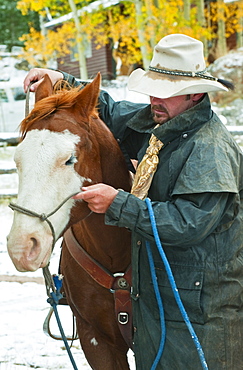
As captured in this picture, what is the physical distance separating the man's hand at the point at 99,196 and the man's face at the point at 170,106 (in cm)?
43

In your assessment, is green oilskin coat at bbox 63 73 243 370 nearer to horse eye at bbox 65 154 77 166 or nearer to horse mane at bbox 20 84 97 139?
horse eye at bbox 65 154 77 166

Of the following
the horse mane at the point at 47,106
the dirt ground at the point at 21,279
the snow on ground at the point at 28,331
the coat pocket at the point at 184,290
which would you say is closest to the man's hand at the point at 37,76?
the horse mane at the point at 47,106

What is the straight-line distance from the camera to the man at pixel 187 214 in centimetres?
197

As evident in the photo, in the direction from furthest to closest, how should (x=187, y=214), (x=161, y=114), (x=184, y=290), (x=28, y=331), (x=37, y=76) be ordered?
(x=28, y=331)
(x=37, y=76)
(x=161, y=114)
(x=184, y=290)
(x=187, y=214)

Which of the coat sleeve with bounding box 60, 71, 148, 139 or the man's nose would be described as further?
the coat sleeve with bounding box 60, 71, 148, 139

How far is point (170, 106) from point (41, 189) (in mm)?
660

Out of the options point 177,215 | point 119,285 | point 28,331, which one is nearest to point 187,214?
point 177,215

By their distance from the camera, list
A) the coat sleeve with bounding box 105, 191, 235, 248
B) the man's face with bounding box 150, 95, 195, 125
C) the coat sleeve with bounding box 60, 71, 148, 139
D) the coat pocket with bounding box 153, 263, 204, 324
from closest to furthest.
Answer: the coat sleeve with bounding box 105, 191, 235, 248
the coat pocket with bounding box 153, 263, 204, 324
the man's face with bounding box 150, 95, 195, 125
the coat sleeve with bounding box 60, 71, 148, 139

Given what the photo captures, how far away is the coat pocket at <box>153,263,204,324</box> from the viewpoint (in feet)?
6.82

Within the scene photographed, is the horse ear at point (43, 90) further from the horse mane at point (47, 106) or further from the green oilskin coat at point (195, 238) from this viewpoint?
the green oilskin coat at point (195, 238)

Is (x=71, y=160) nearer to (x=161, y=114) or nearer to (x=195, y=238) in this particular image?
(x=161, y=114)

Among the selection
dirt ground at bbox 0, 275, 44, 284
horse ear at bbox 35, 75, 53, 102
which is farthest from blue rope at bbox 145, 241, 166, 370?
dirt ground at bbox 0, 275, 44, 284

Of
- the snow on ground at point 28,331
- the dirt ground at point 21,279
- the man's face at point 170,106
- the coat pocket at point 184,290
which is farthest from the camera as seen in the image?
the dirt ground at point 21,279

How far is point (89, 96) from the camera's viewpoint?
7.30ft
